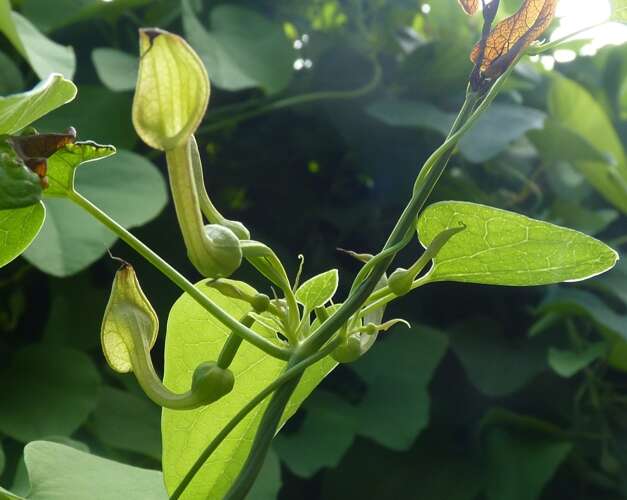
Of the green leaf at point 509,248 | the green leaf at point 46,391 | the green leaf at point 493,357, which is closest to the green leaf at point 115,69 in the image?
the green leaf at point 46,391

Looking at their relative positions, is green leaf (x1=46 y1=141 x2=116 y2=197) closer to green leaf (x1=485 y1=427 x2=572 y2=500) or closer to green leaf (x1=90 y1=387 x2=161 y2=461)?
green leaf (x1=90 y1=387 x2=161 y2=461)

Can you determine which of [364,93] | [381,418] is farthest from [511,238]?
[364,93]

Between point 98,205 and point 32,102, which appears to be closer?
point 32,102

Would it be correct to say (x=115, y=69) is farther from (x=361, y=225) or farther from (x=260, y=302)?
(x=260, y=302)

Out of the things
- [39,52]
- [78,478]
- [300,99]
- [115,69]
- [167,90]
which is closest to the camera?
[167,90]

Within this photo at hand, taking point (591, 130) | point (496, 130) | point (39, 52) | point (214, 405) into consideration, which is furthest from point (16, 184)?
point (591, 130)

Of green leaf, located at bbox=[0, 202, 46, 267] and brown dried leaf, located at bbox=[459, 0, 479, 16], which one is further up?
brown dried leaf, located at bbox=[459, 0, 479, 16]

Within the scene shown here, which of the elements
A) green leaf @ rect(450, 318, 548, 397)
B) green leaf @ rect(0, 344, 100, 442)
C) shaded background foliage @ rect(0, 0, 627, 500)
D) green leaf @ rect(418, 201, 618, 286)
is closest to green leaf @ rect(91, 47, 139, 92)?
shaded background foliage @ rect(0, 0, 627, 500)
